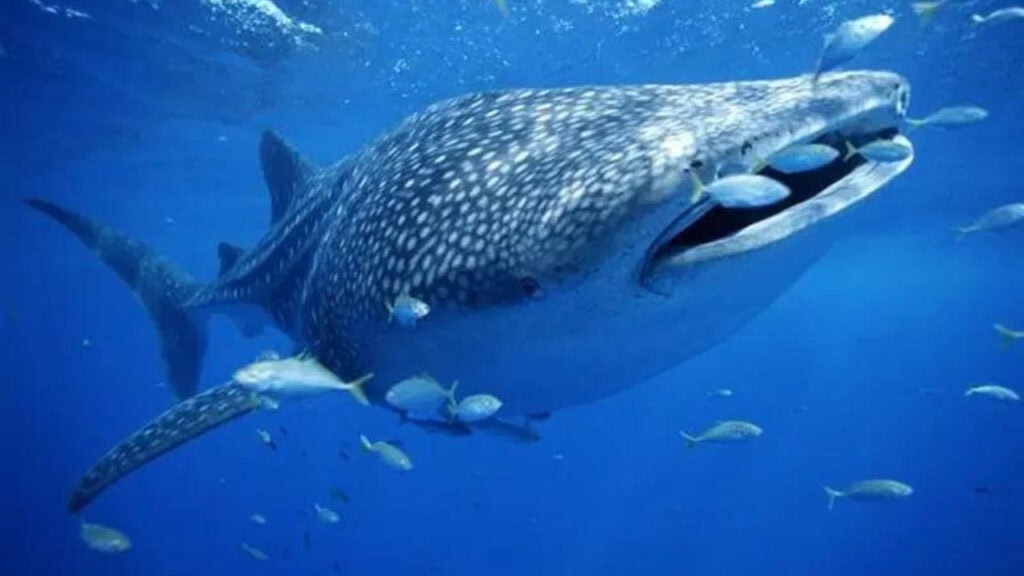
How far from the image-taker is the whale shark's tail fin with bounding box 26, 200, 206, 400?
8.88 metres

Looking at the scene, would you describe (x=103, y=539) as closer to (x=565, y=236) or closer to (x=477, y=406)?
(x=477, y=406)

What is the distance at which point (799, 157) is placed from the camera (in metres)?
2.77

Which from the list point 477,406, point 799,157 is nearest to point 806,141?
point 799,157

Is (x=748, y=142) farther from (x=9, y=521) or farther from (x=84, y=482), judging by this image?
(x=9, y=521)

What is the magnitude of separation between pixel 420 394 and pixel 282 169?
442 cm

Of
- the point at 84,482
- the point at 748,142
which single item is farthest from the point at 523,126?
the point at 84,482

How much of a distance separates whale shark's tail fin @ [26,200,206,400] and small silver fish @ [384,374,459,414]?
5344 mm

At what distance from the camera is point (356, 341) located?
4410 millimetres

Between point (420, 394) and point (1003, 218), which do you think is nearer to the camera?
point (420, 394)

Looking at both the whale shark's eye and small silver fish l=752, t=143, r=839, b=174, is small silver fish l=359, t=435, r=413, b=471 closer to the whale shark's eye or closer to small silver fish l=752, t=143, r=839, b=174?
the whale shark's eye

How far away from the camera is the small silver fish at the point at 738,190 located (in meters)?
2.48

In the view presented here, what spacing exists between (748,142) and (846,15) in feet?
45.7

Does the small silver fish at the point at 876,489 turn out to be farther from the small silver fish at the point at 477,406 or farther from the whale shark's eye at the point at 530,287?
the whale shark's eye at the point at 530,287

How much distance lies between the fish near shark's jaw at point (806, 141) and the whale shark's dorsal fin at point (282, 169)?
5.51 metres
